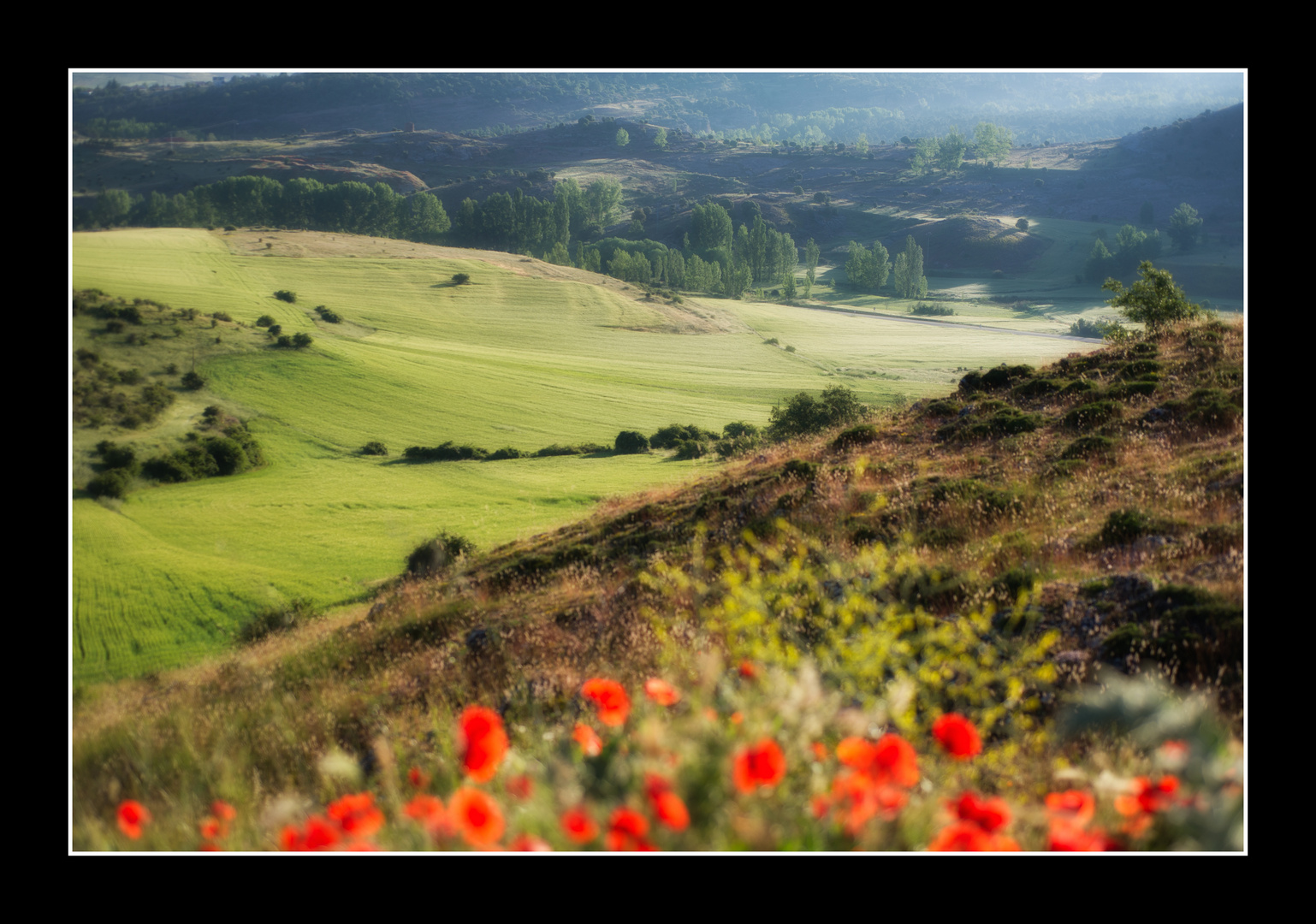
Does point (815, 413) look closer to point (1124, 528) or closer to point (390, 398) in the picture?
point (390, 398)

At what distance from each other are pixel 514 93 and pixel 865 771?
4729cm

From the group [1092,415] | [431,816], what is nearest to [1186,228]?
[1092,415]

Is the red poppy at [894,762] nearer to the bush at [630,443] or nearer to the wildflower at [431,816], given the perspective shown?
the wildflower at [431,816]

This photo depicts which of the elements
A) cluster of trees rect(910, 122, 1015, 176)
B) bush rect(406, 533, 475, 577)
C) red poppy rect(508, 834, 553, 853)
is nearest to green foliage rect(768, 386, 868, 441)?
bush rect(406, 533, 475, 577)

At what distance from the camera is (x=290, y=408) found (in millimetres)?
25312

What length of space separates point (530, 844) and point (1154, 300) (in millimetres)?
24112

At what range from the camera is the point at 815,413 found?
27.5 meters

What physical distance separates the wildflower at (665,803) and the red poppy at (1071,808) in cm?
152

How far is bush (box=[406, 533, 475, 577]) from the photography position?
53.2ft

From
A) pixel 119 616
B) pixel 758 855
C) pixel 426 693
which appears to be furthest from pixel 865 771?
pixel 119 616

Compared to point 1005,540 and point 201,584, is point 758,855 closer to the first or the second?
point 1005,540

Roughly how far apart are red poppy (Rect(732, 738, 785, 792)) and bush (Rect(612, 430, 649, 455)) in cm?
2848

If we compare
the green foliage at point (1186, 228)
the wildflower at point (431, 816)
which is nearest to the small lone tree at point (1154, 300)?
the wildflower at point (431, 816)

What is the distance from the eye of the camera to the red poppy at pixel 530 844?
8.11 ft
